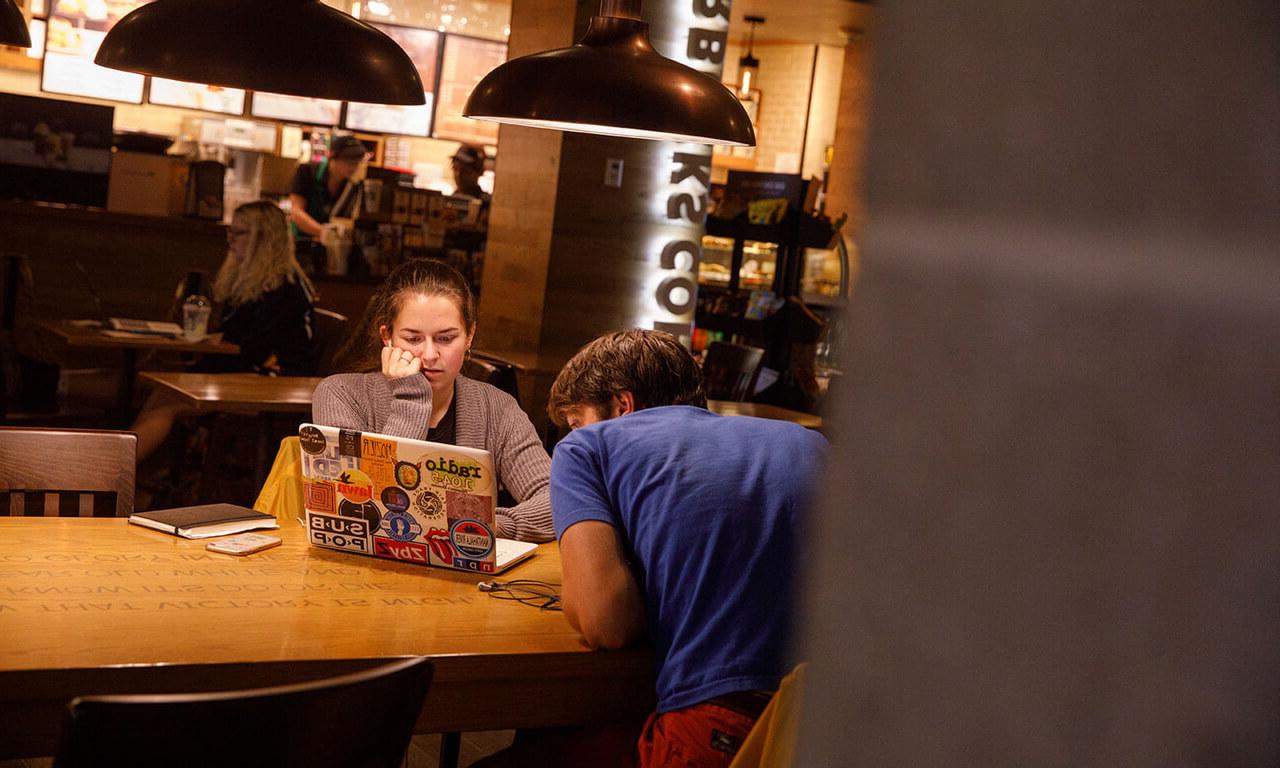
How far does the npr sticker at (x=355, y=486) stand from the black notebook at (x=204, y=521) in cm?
33

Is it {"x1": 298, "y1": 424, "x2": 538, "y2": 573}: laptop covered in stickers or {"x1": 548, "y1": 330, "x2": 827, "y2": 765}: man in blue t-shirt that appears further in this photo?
{"x1": 298, "y1": 424, "x2": 538, "y2": 573}: laptop covered in stickers

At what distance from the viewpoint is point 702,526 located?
6.99 feet

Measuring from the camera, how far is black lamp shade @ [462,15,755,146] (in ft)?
8.51

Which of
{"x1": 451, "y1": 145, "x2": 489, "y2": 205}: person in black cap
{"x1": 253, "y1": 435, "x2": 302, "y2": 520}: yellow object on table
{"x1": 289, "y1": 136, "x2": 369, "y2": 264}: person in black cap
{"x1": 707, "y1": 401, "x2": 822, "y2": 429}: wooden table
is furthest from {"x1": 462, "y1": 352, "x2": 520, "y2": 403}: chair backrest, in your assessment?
{"x1": 451, "y1": 145, "x2": 489, "y2": 205}: person in black cap

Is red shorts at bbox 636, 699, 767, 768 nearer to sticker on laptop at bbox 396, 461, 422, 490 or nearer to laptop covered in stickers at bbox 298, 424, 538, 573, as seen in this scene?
laptop covered in stickers at bbox 298, 424, 538, 573

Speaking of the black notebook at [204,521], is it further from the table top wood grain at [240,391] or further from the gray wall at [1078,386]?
the gray wall at [1078,386]

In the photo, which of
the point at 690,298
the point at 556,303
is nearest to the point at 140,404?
the point at 556,303

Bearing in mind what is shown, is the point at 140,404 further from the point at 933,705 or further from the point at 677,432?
the point at 933,705

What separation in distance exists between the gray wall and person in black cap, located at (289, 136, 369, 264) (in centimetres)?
903

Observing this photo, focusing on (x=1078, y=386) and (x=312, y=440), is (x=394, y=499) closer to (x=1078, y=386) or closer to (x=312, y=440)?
(x=312, y=440)

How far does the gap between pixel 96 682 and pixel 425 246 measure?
732 cm

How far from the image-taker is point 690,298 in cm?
720

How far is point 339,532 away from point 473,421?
811 millimetres

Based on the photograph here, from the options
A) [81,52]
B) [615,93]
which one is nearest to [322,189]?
[81,52]
